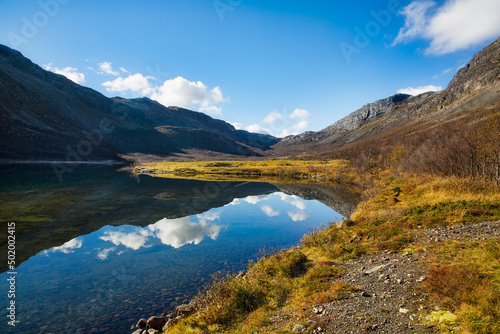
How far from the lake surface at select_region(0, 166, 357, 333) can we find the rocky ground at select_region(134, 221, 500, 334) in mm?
3132

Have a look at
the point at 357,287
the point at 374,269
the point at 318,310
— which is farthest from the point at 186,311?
the point at 374,269

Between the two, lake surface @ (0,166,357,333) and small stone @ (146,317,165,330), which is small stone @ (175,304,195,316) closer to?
small stone @ (146,317,165,330)

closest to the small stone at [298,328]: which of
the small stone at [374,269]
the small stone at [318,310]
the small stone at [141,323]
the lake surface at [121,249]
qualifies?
the small stone at [318,310]

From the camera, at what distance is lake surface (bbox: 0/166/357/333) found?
33.5 feet

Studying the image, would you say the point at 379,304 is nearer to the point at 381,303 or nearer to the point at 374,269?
the point at 381,303

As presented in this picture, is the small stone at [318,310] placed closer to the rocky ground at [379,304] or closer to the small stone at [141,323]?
the rocky ground at [379,304]

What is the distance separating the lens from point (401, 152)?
167ft

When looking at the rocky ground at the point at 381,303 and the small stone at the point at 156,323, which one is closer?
the rocky ground at the point at 381,303

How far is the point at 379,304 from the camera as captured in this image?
22.5 ft

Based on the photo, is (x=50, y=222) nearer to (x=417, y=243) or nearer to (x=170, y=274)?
(x=170, y=274)

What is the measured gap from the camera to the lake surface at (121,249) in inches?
402

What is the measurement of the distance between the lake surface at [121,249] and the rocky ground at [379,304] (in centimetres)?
313

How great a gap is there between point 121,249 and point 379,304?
17515 mm

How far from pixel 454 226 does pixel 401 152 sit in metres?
44.6
